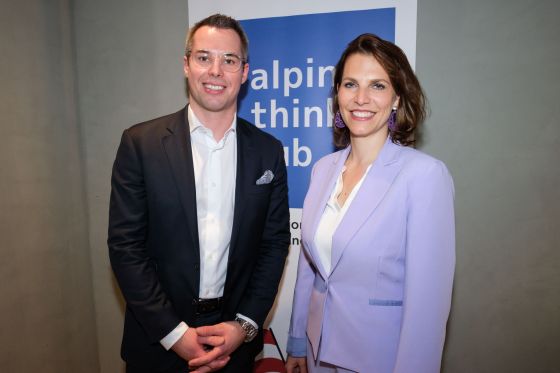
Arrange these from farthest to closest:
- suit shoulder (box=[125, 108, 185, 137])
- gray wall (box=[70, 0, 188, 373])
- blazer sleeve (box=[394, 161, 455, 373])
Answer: gray wall (box=[70, 0, 188, 373]), suit shoulder (box=[125, 108, 185, 137]), blazer sleeve (box=[394, 161, 455, 373])

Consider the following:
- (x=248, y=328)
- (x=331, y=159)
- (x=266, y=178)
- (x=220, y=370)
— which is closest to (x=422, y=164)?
(x=331, y=159)

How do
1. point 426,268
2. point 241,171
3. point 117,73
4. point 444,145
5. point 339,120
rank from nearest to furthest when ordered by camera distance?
point 426,268 < point 241,171 < point 339,120 < point 444,145 < point 117,73

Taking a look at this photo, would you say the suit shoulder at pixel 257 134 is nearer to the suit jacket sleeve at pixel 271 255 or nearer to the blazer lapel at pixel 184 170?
→ the suit jacket sleeve at pixel 271 255

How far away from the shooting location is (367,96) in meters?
1.49

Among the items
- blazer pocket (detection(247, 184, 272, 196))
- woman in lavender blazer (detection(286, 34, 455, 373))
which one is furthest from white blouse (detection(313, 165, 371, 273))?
blazer pocket (detection(247, 184, 272, 196))

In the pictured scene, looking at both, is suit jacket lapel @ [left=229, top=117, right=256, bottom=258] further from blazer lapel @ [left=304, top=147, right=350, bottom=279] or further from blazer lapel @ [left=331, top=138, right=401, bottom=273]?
blazer lapel @ [left=331, top=138, right=401, bottom=273]

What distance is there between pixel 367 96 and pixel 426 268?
0.73 m

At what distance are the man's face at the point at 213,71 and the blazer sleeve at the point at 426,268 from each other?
92 centimetres

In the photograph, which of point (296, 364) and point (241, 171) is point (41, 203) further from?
point (296, 364)

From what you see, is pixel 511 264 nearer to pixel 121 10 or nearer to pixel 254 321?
pixel 254 321

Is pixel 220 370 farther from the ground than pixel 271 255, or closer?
closer

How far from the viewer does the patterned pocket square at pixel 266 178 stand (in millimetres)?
1703

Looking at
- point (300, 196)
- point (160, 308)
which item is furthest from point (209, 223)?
point (300, 196)

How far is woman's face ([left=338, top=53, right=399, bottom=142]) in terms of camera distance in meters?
1.50
